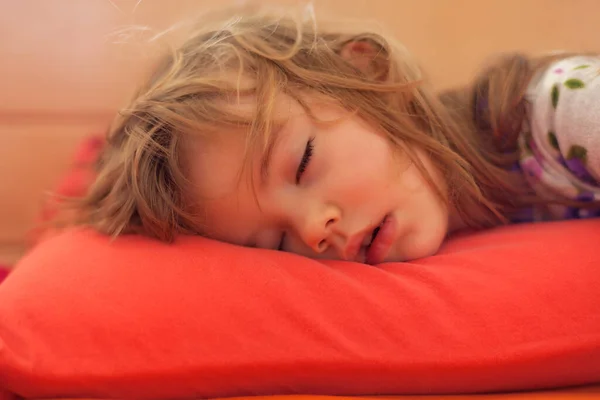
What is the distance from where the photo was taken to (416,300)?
0.63 meters

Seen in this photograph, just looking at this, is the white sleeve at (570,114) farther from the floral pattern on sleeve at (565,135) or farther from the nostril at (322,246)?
the nostril at (322,246)

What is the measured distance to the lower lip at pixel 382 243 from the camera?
Result: 807 mm

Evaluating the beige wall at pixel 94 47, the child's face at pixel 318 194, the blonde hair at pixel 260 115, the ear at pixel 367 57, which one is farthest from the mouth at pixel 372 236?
the beige wall at pixel 94 47

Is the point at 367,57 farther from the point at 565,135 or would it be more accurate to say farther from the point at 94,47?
the point at 94,47

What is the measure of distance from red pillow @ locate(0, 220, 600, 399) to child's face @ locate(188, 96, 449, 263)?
144mm

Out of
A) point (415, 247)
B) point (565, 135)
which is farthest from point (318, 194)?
point (565, 135)

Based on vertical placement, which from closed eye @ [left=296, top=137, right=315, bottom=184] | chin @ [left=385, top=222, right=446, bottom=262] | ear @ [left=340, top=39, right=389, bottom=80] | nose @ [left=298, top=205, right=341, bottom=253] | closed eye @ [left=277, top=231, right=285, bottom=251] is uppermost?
ear @ [left=340, top=39, right=389, bottom=80]

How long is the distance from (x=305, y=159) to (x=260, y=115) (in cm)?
8

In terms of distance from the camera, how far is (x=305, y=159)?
31.7 inches

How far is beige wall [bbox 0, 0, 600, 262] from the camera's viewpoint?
1.65 m

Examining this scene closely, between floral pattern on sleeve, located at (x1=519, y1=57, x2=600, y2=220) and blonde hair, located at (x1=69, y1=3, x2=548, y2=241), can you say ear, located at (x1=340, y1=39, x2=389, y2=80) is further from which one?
floral pattern on sleeve, located at (x1=519, y1=57, x2=600, y2=220)

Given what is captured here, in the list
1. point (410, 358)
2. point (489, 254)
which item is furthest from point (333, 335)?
point (489, 254)

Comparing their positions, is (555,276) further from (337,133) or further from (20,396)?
(20,396)

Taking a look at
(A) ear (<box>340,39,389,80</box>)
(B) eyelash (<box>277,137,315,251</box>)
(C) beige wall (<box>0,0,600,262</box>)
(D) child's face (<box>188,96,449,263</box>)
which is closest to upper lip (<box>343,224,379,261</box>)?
(D) child's face (<box>188,96,449,263</box>)
